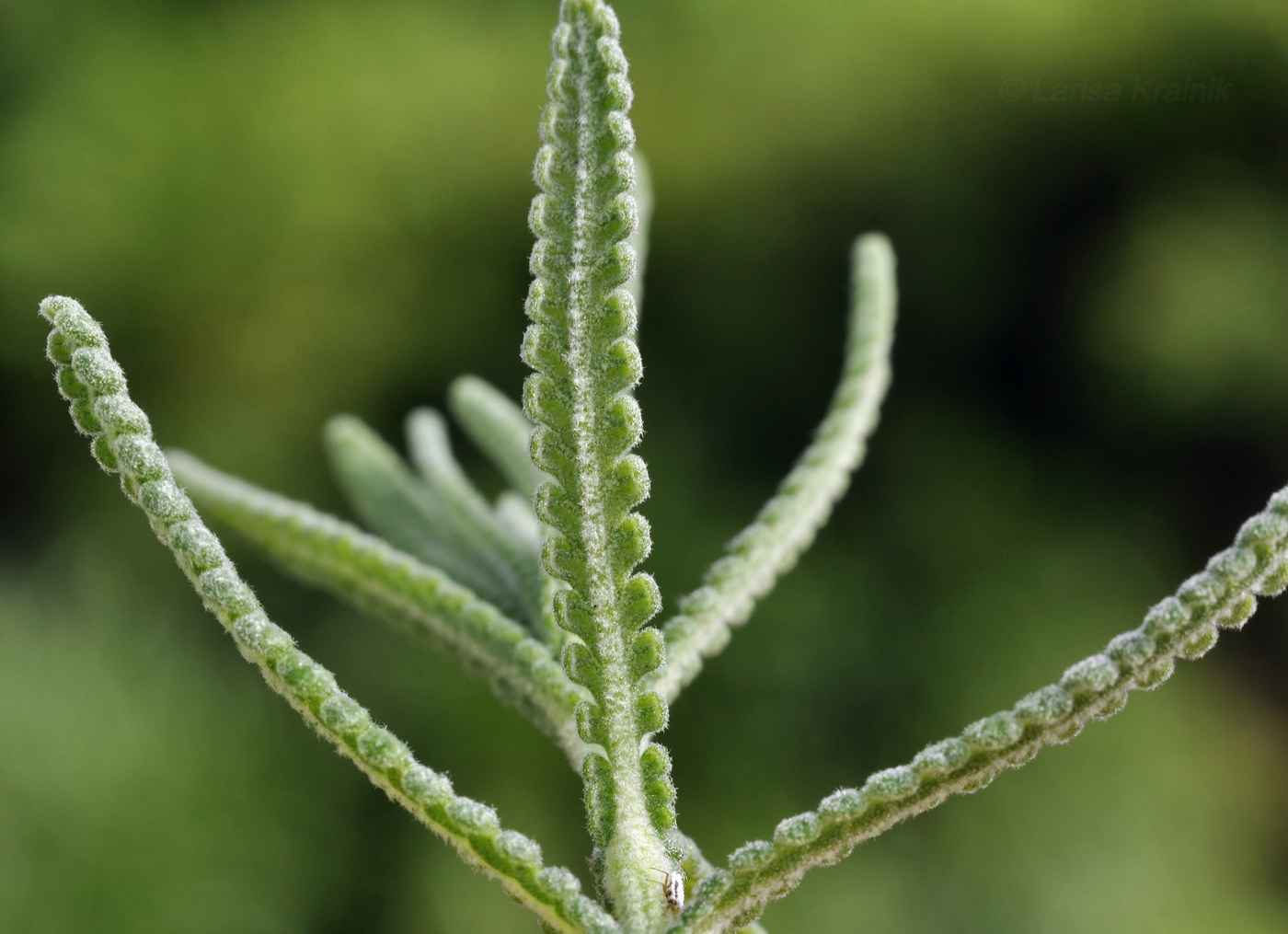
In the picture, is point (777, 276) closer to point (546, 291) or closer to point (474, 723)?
point (474, 723)

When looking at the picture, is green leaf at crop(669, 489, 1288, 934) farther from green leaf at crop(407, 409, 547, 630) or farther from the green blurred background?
the green blurred background

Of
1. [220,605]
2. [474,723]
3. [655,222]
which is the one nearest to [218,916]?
[474,723]

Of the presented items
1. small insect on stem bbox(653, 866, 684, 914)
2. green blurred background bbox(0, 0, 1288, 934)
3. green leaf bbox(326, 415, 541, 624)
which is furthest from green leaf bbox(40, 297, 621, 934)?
green blurred background bbox(0, 0, 1288, 934)

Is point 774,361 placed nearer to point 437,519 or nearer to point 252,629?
point 437,519

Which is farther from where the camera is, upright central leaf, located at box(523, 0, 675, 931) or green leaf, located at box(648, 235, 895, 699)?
green leaf, located at box(648, 235, 895, 699)

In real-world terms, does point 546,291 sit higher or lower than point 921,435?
lower

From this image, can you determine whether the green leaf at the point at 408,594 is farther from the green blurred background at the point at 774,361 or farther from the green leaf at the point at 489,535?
the green blurred background at the point at 774,361
